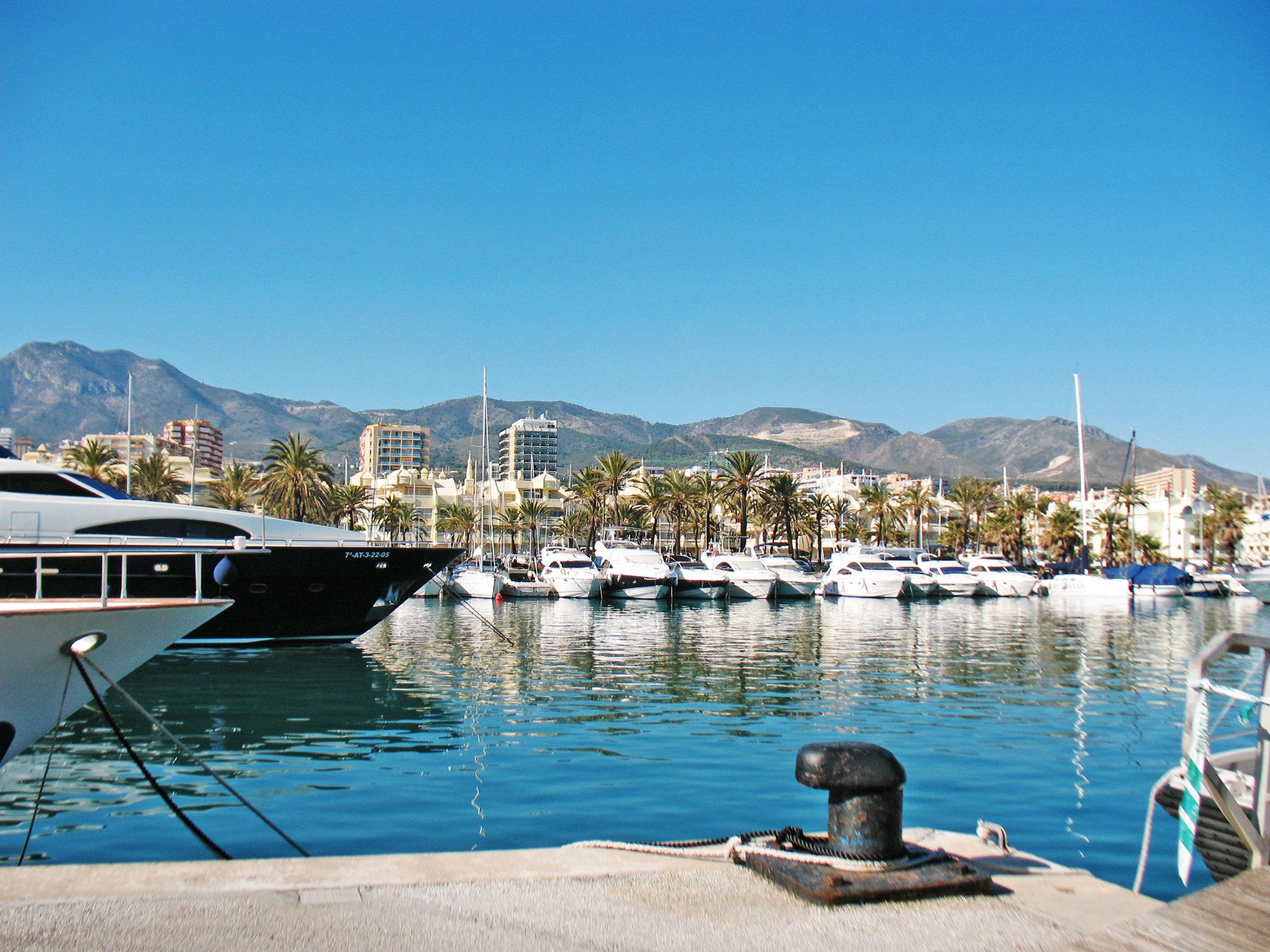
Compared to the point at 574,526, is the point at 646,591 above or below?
below

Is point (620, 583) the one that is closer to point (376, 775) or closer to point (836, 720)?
point (836, 720)

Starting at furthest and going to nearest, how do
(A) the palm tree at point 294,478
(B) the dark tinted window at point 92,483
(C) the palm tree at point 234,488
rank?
(C) the palm tree at point 234,488 < (A) the palm tree at point 294,478 < (B) the dark tinted window at point 92,483

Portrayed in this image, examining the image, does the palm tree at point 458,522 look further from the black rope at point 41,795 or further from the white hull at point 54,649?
the black rope at point 41,795

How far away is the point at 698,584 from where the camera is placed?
59188mm

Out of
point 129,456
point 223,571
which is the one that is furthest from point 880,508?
point 223,571

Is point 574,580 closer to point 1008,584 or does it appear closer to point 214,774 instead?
point 1008,584

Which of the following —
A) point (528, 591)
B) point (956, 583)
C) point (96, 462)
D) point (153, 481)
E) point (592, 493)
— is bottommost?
point (956, 583)

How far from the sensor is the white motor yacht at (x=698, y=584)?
Result: 59.1 metres

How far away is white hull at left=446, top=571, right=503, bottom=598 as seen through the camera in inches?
2201

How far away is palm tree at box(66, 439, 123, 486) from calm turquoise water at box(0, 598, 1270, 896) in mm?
45056

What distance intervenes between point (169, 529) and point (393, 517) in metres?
72.2

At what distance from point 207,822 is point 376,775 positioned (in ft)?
8.07

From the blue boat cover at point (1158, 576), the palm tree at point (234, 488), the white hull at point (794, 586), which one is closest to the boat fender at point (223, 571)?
the white hull at point (794, 586)

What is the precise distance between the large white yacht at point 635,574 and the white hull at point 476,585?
645 centimetres
